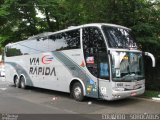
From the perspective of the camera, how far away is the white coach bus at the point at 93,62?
443 inches

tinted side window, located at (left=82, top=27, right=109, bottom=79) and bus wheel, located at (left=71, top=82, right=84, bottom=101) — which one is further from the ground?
tinted side window, located at (left=82, top=27, right=109, bottom=79)

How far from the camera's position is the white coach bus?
11.2 metres

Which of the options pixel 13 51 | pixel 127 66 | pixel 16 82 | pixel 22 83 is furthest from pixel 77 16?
pixel 127 66

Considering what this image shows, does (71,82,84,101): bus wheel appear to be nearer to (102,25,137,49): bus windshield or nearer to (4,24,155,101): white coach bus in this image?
(4,24,155,101): white coach bus

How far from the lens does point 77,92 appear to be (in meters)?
12.9

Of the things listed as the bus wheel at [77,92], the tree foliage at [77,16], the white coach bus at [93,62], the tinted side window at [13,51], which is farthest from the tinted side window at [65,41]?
the tinted side window at [13,51]

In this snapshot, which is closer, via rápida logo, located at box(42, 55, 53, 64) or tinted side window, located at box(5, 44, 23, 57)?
via rápida logo, located at box(42, 55, 53, 64)

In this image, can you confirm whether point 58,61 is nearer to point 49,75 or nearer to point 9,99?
point 49,75

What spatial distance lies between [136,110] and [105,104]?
1.75 m

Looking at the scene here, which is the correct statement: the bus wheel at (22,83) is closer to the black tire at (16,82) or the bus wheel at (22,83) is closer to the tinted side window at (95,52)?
the black tire at (16,82)

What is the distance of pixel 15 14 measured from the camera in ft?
67.9

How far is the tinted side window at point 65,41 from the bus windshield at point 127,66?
90.2 inches

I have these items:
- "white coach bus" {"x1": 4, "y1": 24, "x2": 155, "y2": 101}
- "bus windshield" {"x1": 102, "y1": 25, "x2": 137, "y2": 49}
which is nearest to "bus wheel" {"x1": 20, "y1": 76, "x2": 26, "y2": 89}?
"white coach bus" {"x1": 4, "y1": 24, "x2": 155, "y2": 101}

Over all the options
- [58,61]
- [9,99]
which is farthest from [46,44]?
[9,99]
